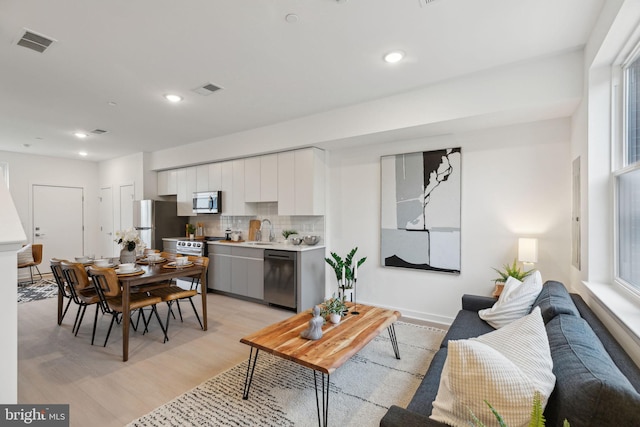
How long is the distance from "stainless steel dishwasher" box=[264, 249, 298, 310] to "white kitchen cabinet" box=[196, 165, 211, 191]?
212 centimetres

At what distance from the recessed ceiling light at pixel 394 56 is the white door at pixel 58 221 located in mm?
8014

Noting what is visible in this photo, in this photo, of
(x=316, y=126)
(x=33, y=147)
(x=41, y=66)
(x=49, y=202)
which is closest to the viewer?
(x=41, y=66)

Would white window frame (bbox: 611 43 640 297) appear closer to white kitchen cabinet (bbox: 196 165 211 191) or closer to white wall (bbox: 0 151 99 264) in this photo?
white kitchen cabinet (bbox: 196 165 211 191)

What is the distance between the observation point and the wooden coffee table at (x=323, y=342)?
187 centimetres

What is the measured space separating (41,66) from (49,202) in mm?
5612

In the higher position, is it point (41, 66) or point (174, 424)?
point (41, 66)

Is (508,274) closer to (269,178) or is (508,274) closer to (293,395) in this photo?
(293,395)

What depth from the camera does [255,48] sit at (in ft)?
8.27

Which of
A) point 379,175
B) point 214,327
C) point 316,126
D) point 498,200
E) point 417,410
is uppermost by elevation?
point 316,126

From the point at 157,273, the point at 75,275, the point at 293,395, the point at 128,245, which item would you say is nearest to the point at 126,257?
the point at 128,245

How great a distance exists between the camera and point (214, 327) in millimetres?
3617

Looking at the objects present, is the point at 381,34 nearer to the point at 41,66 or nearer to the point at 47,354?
the point at 41,66

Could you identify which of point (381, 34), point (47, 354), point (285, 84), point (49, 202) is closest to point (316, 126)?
point (285, 84)

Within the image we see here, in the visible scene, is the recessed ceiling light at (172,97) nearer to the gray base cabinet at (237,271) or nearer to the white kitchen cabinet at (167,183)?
the gray base cabinet at (237,271)
